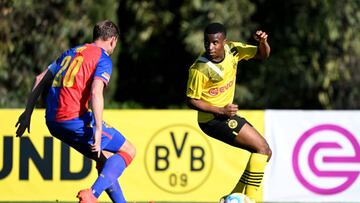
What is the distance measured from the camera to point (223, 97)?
27.6 ft

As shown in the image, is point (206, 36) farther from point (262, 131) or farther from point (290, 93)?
point (290, 93)

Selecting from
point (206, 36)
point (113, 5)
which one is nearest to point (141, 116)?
point (206, 36)

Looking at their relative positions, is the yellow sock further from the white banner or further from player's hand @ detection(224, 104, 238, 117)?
the white banner

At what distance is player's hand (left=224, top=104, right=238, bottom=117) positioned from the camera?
8078mm

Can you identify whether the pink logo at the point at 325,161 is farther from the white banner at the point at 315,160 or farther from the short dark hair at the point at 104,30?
the short dark hair at the point at 104,30

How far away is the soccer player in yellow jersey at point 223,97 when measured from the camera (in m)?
8.19

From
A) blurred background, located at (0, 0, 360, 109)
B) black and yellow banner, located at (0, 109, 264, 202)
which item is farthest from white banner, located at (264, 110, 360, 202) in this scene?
blurred background, located at (0, 0, 360, 109)

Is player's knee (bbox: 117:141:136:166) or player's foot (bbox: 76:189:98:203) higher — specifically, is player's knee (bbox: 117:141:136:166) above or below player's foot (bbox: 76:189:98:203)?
above

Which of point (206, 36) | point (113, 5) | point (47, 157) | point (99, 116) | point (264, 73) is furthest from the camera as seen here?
point (264, 73)

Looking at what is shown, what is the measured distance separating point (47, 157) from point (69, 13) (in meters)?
6.24

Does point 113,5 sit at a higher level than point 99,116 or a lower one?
higher

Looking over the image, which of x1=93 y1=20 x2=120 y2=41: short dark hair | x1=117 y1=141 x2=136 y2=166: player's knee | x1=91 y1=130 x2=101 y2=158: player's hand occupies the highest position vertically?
x1=93 y1=20 x2=120 y2=41: short dark hair

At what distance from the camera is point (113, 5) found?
17.2m

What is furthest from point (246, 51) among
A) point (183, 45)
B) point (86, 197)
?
point (183, 45)
